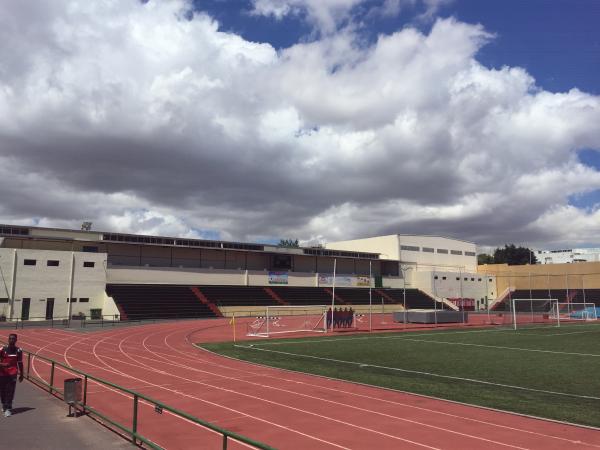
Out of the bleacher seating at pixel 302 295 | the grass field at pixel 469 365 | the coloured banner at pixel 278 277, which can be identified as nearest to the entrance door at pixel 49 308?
the grass field at pixel 469 365

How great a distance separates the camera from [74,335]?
3569cm

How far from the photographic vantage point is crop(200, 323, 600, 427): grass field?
14820 millimetres

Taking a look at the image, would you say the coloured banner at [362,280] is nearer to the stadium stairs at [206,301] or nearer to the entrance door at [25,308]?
the stadium stairs at [206,301]

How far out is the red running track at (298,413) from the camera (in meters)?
10.5

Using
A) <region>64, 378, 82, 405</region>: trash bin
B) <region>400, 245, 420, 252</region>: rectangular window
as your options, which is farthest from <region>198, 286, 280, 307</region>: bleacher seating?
<region>64, 378, 82, 405</region>: trash bin

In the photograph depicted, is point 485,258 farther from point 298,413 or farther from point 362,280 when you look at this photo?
point 298,413

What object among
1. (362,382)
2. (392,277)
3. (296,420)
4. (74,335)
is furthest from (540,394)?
(392,277)

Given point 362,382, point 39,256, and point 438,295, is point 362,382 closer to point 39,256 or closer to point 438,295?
point 39,256

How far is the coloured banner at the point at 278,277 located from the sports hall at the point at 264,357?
255 mm

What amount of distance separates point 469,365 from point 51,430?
1772 centimetres

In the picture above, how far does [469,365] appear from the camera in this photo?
22328mm

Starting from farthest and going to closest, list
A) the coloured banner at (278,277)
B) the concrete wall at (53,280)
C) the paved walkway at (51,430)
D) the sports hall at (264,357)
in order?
1. the coloured banner at (278,277)
2. the concrete wall at (53,280)
3. the sports hall at (264,357)
4. the paved walkway at (51,430)

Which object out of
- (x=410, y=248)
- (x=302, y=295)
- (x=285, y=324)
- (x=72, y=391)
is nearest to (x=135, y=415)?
(x=72, y=391)

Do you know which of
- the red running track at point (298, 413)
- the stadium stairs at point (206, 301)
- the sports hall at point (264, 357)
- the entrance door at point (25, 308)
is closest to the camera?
the red running track at point (298, 413)
